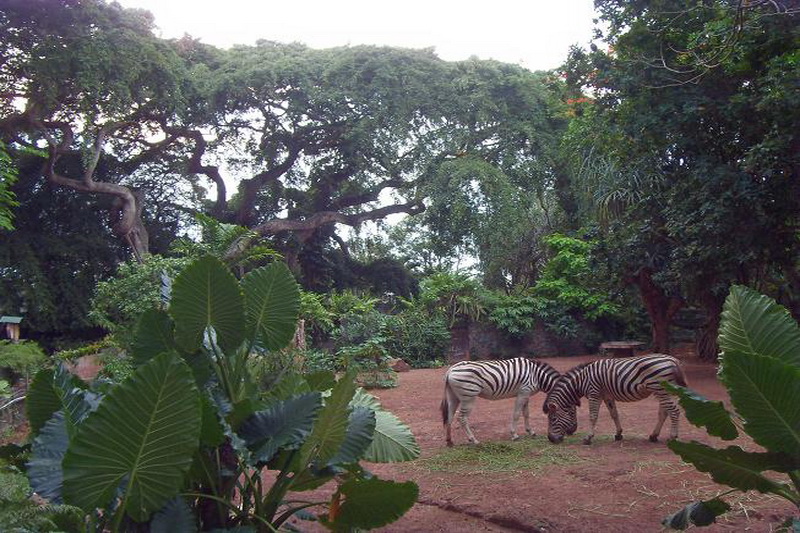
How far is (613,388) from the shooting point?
287 inches

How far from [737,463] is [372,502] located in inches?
68.2

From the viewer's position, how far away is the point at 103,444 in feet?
8.29

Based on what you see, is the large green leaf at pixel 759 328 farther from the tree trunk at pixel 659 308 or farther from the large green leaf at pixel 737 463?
the tree trunk at pixel 659 308

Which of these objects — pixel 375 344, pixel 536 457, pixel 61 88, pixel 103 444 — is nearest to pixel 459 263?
pixel 375 344

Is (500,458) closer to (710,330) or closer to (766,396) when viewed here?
(766,396)

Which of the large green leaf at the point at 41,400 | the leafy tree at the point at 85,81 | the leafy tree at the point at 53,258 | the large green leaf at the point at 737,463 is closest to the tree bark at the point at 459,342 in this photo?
the leafy tree at the point at 85,81

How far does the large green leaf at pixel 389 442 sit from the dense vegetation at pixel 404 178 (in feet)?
14.5

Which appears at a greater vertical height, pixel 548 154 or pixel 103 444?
pixel 548 154

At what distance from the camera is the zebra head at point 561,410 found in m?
7.36

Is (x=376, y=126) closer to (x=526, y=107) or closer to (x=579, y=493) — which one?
(x=526, y=107)

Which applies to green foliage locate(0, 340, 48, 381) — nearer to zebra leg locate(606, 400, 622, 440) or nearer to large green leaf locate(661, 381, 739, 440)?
zebra leg locate(606, 400, 622, 440)

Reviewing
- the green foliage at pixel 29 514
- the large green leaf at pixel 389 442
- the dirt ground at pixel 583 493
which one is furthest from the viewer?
the dirt ground at pixel 583 493

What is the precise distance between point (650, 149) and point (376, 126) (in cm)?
976

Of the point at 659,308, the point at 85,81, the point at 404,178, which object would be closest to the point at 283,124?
the point at 404,178
